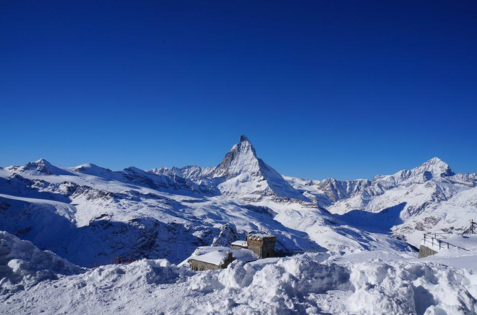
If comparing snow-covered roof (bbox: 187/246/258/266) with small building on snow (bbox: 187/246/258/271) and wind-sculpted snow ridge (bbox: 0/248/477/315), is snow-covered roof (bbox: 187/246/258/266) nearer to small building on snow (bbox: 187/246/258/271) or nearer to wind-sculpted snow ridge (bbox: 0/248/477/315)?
small building on snow (bbox: 187/246/258/271)

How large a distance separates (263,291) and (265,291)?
0.07 m

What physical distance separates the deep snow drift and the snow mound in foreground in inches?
17.4

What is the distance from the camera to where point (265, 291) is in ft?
32.6

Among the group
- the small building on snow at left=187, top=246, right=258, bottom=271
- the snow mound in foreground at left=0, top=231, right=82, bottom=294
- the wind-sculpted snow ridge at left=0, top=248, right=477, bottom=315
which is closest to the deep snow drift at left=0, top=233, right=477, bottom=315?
the wind-sculpted snow ridge at left=0, top=248, right=477, bottom=315

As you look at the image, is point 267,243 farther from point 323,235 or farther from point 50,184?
point 50,184

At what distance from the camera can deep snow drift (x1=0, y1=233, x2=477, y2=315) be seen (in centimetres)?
876

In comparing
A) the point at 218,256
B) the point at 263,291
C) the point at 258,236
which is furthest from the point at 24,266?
→ the point at 258,236

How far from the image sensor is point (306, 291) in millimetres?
10242

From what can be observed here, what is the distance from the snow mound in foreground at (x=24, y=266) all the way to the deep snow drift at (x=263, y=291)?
0.44 m

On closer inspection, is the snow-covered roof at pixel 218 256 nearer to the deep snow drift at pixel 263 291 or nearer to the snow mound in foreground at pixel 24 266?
the snow mound in foreground at pixel 24 266

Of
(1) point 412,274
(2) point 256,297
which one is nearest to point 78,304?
(2) point 256,297

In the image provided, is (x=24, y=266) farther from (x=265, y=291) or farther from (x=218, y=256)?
(x=218, y=256)

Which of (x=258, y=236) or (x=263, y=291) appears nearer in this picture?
(x=263, y=291)

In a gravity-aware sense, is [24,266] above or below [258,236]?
below
